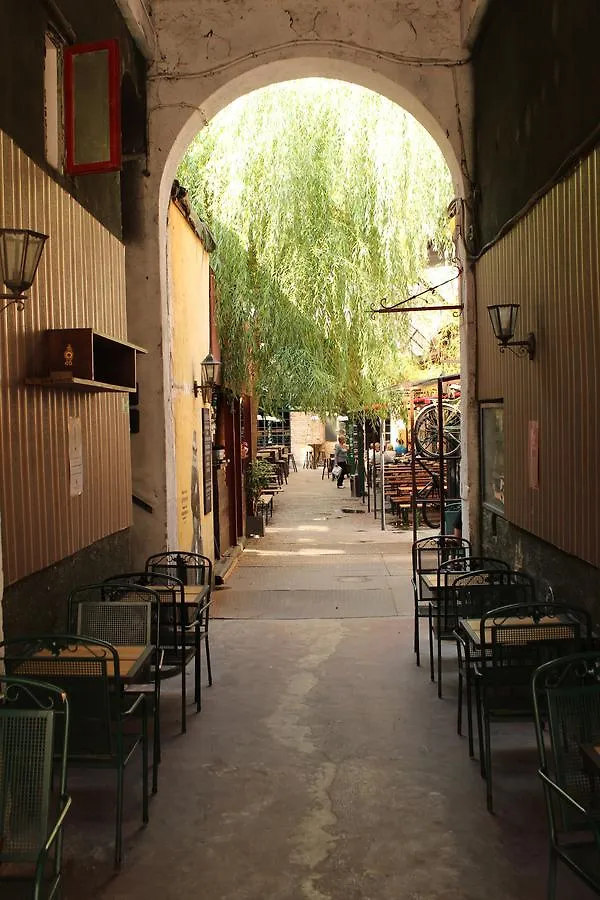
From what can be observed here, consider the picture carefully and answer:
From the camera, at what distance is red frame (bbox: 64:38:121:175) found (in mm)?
5535

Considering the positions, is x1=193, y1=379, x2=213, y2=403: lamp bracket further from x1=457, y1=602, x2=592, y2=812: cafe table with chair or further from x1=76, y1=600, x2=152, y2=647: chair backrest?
x1=457, y1=602, x2=592, y2=812: cafe table with chair

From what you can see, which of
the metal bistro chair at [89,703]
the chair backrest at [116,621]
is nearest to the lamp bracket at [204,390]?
the chair backrest at [116,621]

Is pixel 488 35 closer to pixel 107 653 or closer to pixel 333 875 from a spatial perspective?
pixel 107 653

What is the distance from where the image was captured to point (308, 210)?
1396 cm

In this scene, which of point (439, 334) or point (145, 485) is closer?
point (145, 485)

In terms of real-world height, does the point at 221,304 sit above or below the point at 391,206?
below

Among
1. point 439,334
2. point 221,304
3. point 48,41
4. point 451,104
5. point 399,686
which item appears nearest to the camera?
point 48,41

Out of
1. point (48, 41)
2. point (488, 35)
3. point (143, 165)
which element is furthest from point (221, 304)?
point (48, 41)

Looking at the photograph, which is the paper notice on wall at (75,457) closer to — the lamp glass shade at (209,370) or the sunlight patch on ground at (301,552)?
the lamp glass shade at (209,370)

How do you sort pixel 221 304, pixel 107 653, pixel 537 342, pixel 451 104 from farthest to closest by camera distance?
pixel 221 304
pixel 451 104
pixel 537 342
pixel 107 653

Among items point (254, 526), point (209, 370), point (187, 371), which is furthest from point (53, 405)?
point (254, 526)

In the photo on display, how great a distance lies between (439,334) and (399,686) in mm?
14426

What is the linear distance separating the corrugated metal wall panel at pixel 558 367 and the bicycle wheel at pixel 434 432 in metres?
7.82

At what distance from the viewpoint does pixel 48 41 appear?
17.6ft
